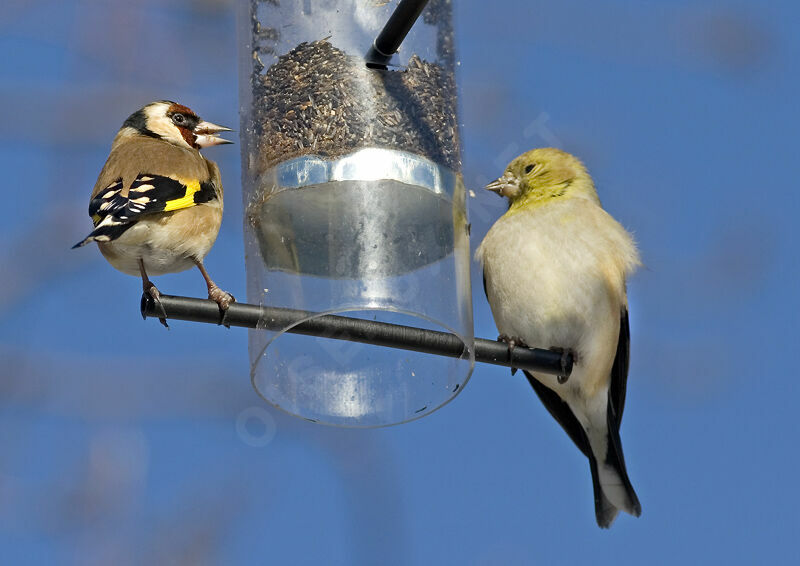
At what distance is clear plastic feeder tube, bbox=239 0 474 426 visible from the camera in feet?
9.64

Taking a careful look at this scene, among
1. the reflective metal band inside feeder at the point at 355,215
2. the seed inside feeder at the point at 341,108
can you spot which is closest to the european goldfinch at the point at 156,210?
the reflective metal band inside feeder at the point at 355,215

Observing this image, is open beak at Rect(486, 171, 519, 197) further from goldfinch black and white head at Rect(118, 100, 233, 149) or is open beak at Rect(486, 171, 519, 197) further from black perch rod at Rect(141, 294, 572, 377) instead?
black perch rod at Rect(141, 294, 572, 377)

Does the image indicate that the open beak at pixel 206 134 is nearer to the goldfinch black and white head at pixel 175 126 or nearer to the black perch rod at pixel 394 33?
the goldfinch black and white head at pixel 175 126

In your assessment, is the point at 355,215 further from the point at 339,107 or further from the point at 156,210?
the point at 156,210

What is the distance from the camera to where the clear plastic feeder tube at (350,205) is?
294 cm

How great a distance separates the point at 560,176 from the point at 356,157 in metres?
1.55

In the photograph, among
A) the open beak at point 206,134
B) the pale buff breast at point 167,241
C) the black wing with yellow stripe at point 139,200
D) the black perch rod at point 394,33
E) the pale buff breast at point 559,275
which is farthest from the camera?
the open beak at point 206,134

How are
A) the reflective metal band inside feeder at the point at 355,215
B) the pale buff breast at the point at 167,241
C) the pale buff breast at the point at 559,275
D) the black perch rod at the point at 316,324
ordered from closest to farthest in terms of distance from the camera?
the black perch rod at the point at 316,324 < the reflective metal band inside feeder at the point at 355,215 < the pale buff breast at the point at 167,241 < the pale buff breast at the point at 559,275

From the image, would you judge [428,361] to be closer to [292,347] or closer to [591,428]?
[292,347]

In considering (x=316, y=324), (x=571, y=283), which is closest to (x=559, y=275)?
(x=571, y=283)

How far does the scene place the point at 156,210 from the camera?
345cm

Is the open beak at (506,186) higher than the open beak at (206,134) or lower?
lower

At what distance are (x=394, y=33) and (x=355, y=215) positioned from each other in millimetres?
505

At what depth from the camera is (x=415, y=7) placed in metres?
2.81
